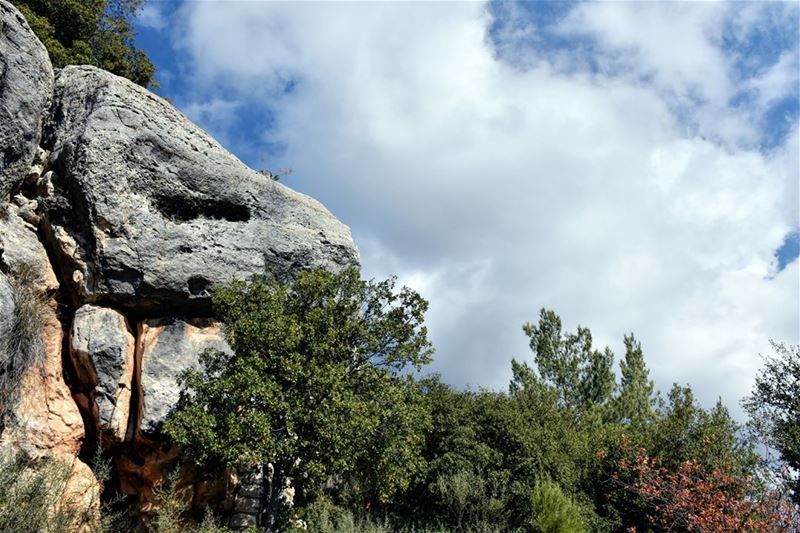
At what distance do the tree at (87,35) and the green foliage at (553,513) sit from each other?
1860cm

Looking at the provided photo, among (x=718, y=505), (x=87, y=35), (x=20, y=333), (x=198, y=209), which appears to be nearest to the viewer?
(x=20, y=333)

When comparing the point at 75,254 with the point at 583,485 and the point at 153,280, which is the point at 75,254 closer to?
the point at 153,280

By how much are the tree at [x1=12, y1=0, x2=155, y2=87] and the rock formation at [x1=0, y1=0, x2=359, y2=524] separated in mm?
5417

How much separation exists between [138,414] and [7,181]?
5.71m

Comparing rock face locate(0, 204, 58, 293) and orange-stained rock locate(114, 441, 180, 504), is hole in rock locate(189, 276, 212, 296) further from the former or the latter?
orange-stained rock locate(114, 441, 180, 504)

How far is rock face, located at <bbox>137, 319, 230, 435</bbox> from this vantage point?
524 inches

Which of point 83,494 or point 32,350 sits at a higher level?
point 32,350

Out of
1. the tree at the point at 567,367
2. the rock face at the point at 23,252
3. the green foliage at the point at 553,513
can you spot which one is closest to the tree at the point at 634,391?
the tree at the point at 567,367

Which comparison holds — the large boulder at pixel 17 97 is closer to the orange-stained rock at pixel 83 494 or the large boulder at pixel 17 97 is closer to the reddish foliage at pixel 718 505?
the orange-stained rock at pixel 83 494

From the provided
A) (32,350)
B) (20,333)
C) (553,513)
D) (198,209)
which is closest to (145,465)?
(32,350)

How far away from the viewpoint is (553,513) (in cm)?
1505

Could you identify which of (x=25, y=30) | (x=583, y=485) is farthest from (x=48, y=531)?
(x=583, y=485)

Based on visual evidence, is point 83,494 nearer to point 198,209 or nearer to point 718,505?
point 198,209

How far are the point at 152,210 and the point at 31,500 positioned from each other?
7.02 metres
